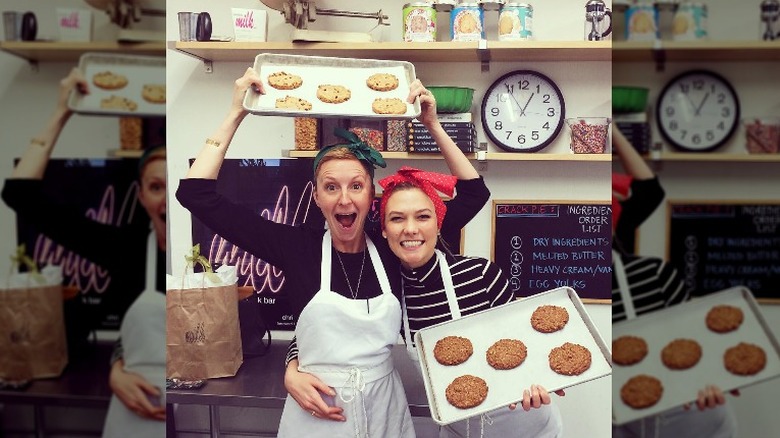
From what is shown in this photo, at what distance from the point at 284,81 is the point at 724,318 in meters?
1.08

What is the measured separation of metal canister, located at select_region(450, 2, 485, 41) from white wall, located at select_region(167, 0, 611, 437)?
0.04m

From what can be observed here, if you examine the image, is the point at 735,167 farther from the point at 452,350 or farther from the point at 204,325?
the point at 204,325

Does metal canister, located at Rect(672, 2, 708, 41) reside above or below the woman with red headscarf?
above

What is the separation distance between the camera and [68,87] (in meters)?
1.55

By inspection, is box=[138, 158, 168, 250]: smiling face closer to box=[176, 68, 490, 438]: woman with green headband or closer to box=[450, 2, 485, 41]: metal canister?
box=[176, 68, 490, 438]: woman with green headband

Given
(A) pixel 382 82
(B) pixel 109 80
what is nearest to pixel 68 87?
(B) pixel 109 80

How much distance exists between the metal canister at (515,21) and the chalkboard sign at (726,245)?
0.53 m

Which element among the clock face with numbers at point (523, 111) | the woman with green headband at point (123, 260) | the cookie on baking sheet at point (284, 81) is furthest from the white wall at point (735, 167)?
the woman with green headband at point (123, 260)

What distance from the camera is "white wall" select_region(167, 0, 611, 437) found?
1.80 metres

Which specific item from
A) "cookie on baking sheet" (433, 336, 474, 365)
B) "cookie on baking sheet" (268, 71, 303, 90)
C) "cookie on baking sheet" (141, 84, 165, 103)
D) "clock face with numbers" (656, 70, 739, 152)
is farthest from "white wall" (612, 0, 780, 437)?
"cookie on baking sheet" (141, 84, 165, 103)

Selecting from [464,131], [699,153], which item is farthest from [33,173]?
[699,153]

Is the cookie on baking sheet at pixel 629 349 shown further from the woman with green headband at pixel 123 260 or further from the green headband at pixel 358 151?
the woman with green headband at pixel 123 260

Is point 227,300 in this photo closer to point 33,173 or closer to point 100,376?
point 100,376

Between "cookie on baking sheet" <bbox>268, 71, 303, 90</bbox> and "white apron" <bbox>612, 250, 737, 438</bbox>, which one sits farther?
"cookie on baking sheet" <bbox>268, 71, 303, 90</bbox>
